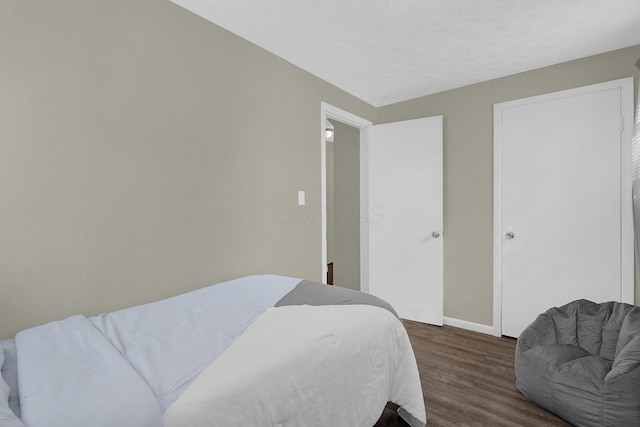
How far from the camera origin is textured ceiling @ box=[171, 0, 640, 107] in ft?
6.23

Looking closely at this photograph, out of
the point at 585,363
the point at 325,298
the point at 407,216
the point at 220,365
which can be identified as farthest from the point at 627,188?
the point at 220,365

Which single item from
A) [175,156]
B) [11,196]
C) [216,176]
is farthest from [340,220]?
[11,196]

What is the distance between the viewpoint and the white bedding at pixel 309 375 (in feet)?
2.93

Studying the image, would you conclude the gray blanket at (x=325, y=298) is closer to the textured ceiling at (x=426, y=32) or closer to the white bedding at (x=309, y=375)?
the white bedding at (x=309, y=375)

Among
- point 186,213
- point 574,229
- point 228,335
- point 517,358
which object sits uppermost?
point 186,213

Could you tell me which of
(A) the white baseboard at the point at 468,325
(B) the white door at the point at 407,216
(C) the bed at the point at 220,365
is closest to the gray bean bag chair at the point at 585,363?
(C) the bed at the point at 220,365

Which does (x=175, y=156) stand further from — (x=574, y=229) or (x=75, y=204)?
(x=574, y=229)

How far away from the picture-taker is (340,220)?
4.23 metres

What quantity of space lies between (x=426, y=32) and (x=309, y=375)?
2.26m

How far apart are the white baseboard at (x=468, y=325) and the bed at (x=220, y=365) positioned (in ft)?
5.90

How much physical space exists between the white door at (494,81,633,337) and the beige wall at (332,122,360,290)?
1582mm

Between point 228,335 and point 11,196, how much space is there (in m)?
1.12

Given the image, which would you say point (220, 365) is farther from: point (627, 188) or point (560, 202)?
point (627, 188)

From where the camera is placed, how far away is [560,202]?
265 cm
